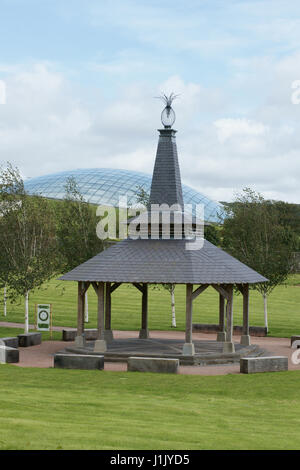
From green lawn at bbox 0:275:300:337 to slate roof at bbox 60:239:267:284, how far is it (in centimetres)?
670

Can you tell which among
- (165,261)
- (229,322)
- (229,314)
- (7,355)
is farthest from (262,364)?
(7,355)

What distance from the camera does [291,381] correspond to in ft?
60.3

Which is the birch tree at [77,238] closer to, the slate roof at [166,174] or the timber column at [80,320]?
the timber column at [80,320]

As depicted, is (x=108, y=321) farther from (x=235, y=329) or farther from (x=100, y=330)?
(x=235, y=329)

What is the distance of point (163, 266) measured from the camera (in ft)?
75.4

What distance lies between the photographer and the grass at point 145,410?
9906mm

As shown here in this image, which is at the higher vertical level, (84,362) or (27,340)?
(27,340)

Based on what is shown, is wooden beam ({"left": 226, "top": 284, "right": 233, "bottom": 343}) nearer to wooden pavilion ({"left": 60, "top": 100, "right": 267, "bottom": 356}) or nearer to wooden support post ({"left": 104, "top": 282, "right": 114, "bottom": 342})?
wooden pavilion ({"left": 60, "top": 100, "right": 267, "bottom": 356})

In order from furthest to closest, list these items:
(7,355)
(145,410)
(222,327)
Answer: (222,327) → (7,355) → (145,410)

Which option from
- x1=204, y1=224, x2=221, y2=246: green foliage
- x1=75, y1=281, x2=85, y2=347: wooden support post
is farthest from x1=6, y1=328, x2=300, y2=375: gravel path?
x1=204, y1=224, x2=221, y2=246: green foliage

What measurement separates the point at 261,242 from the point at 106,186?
78038 mm

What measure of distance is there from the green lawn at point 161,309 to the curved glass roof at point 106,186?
51.5 meters

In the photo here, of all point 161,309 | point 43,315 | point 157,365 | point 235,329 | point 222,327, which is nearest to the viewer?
point 157,365

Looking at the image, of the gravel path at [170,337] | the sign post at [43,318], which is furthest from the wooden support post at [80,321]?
the sign post at [43,318]
